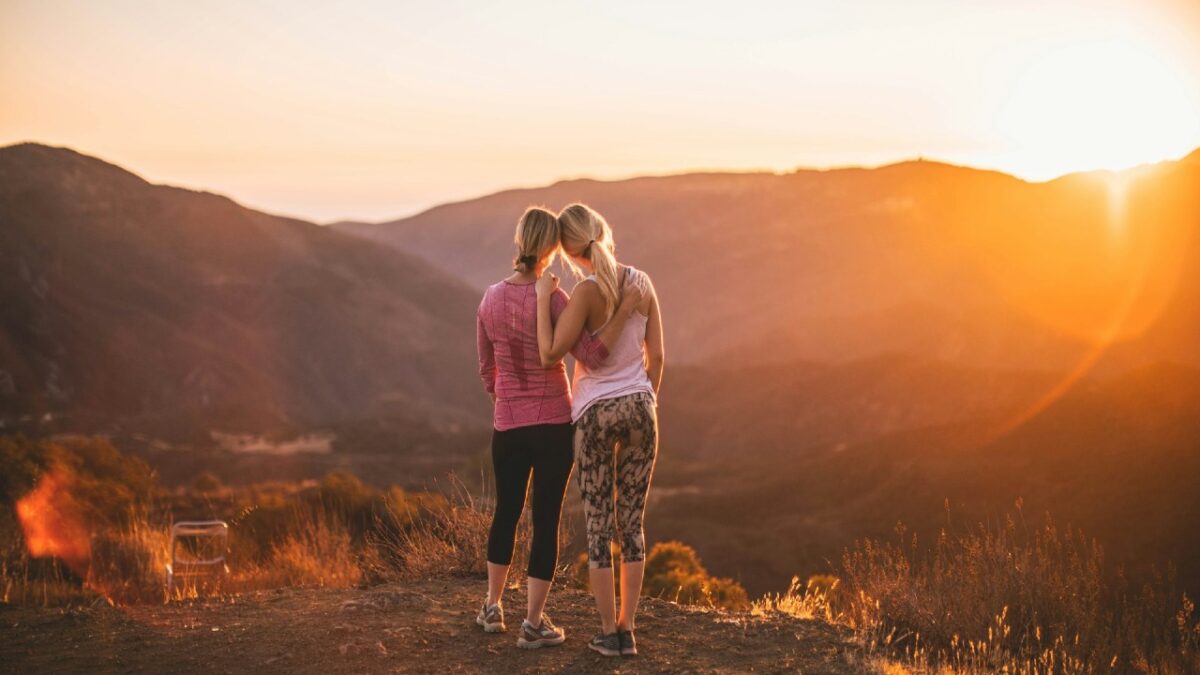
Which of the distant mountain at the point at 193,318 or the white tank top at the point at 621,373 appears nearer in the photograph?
the white tank top at the point at 621,373

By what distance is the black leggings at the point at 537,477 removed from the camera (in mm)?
4375

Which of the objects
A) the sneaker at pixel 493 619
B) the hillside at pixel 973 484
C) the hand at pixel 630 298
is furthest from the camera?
the hillside at pixel 973 484

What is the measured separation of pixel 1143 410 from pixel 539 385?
36.2 meters

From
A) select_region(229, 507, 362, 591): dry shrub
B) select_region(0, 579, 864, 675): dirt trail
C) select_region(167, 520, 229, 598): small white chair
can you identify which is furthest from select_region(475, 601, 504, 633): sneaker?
select_region(167, 520, 229, 598): small white chair

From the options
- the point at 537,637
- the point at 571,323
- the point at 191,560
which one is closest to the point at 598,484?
the point at 571,323

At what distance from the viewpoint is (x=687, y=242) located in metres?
120

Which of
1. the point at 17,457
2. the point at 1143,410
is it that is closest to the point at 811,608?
the point at 17,457

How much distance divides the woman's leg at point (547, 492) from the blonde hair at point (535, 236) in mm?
709

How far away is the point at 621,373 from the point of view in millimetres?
4238

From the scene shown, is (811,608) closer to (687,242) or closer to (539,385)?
(539,385)

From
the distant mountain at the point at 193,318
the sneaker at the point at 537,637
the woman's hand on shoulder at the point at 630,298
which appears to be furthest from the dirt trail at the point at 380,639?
the distant mountain at the point at 193,318

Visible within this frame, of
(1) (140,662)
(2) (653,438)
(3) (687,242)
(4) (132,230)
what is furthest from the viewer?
(3) (687,242)

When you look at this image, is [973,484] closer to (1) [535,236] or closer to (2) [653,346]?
(2) [653,346]

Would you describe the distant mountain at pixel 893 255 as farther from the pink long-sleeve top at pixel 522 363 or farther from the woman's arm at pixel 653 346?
the pink long-sleeve top at pixel 522 363
